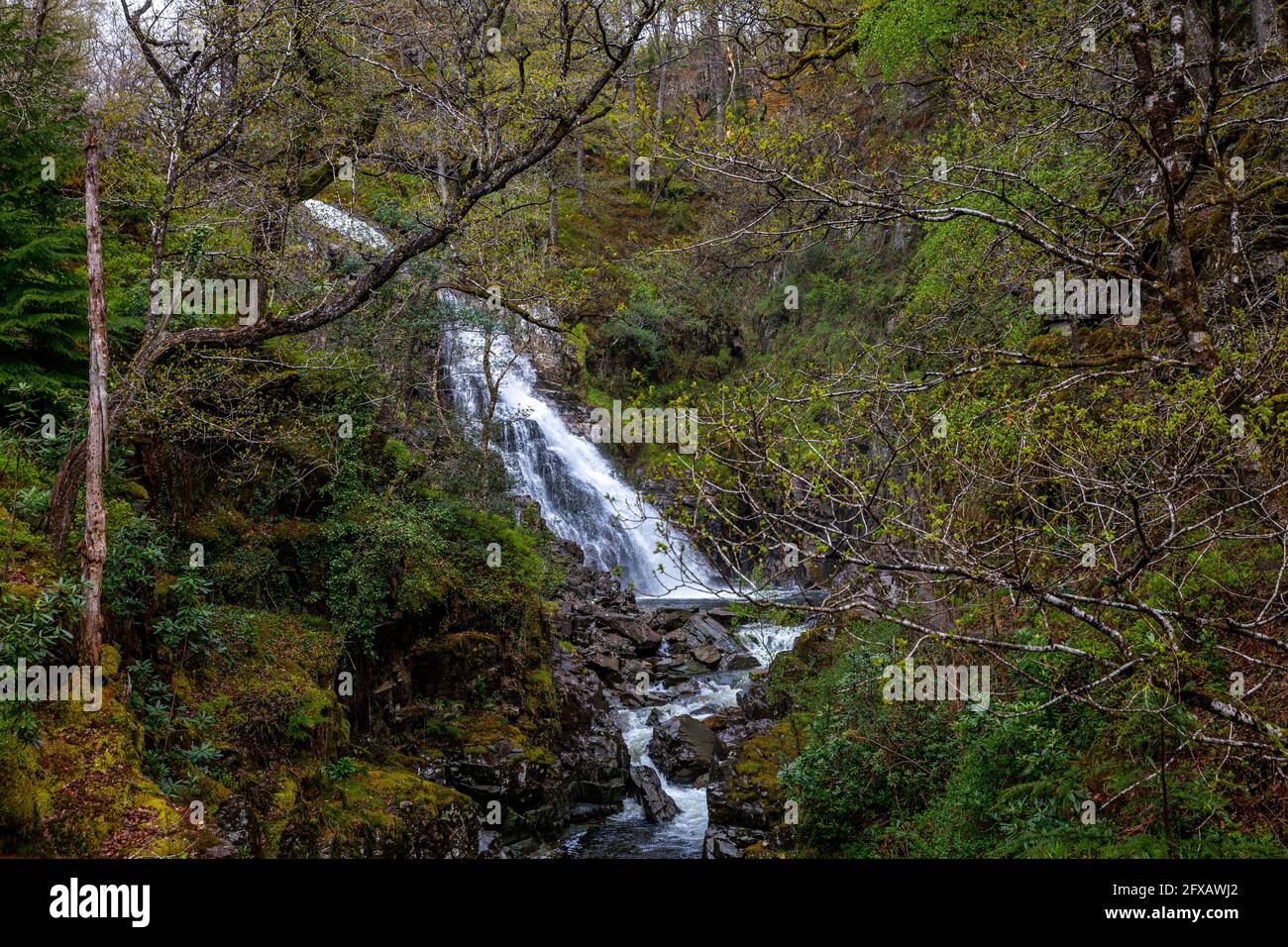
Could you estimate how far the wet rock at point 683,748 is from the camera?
42.3 ft

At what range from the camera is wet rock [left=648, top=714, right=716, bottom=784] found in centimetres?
1289

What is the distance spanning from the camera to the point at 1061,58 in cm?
673

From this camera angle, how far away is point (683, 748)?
1324cm

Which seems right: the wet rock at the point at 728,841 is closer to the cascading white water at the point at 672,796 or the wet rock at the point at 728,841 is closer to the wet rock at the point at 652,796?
the cascading white water at the point at 672,796

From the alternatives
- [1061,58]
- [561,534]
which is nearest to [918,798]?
[1061,58]

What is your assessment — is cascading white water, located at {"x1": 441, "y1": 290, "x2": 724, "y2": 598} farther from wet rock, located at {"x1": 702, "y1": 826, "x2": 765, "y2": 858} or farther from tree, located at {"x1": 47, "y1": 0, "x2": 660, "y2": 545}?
tree, located at {"x1": 47, "y1": 0, "x2": 660, "y2": 545}

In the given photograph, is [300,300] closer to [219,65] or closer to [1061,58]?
[219,65]

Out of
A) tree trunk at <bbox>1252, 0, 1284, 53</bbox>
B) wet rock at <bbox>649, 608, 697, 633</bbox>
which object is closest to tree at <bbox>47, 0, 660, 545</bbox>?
tree trunk at <bbox>1252, 0, 1284, 53</bbox>

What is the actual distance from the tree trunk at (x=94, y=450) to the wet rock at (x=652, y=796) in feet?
25.8

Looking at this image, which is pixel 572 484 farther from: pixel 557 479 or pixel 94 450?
pixel 94 450

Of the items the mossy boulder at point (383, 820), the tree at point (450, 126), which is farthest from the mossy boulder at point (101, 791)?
the tree at point (450, 126)

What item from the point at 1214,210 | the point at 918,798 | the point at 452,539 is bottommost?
the point at 918,798

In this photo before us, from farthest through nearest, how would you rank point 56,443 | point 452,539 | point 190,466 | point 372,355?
point 372,355 < point 452,539 < point 190,466 < point 56,443

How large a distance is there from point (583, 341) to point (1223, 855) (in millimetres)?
25931
